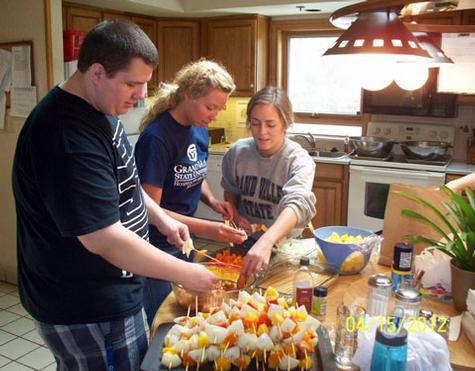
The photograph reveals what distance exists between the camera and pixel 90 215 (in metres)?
1.20

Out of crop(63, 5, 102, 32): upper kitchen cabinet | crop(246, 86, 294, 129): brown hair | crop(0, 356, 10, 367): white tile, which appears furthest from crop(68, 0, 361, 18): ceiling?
crop(0, 356, 10, 367): white tile

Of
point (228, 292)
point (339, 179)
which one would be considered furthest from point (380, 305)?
point (339, 179)

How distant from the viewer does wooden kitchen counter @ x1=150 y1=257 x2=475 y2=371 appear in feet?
3.99

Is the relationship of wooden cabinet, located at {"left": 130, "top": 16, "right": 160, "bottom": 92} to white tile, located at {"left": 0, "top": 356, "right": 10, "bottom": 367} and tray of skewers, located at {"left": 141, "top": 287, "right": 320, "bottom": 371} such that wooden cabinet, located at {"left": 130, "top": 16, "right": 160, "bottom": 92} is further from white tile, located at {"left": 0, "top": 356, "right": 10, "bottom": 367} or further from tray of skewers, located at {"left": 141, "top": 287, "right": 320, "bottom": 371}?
tray of skewers, located at {"left": 141, "top": 287, "right": 320, "bottom": 371}

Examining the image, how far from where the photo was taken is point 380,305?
1386 mm

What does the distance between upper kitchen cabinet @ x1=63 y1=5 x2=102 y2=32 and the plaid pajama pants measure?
3254 mm

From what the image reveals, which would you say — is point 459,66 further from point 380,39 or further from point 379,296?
point 379,296

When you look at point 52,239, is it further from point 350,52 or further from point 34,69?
point 34,69

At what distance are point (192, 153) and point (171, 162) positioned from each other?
0.41 feet

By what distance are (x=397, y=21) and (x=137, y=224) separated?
3.11 ft

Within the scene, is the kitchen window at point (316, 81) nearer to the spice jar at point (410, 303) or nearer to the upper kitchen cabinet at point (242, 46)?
the upper kitchen cabinet at point (242, 46)

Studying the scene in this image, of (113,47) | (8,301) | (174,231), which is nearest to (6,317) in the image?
(8,301)

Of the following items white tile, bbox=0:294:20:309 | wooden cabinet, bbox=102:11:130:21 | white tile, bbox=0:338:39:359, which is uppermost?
wooden cabinet, bbox=102:11:130:21

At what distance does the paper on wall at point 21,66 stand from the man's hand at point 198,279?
2630 mm
